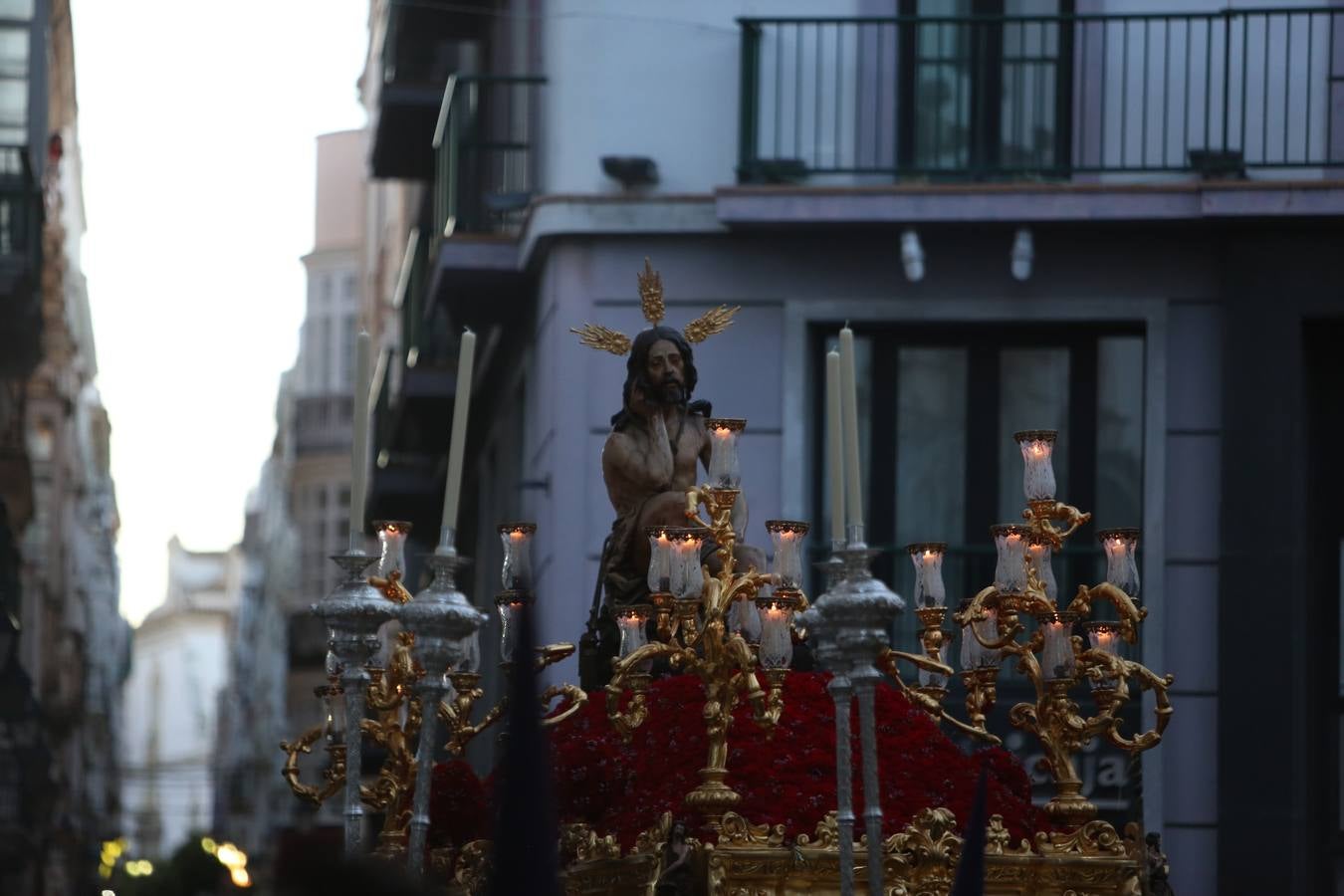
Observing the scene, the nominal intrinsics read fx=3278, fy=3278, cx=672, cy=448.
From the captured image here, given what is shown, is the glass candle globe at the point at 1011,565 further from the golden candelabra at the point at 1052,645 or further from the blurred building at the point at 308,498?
the blurred building at the point at 308,498

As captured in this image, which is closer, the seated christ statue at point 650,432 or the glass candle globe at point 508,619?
the glass candle globe at point 508,619

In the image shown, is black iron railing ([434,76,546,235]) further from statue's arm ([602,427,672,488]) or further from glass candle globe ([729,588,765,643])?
glass candle globe ([729,588,765,643])

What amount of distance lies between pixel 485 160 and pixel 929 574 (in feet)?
38.2

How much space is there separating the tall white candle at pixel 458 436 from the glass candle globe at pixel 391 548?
136 cm

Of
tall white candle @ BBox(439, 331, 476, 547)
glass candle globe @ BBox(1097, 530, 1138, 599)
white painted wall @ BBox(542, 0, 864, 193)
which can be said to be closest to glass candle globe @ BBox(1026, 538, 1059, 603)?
glass candle globe @ BBox(1097, 530, 1138, 599)

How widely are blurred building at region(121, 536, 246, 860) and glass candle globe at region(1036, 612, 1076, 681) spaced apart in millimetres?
87467

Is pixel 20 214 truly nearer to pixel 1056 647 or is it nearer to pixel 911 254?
pixel 911 254

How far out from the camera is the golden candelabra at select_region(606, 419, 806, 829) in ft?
28.2

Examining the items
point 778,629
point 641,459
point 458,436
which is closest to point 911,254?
point 641,459

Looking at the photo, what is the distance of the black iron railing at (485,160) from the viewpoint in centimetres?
1883

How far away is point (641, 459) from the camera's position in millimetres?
11172

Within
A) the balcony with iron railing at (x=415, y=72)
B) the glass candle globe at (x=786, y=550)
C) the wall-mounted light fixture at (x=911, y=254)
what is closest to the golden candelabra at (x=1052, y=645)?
the glass candle globe at (x=786, y=550)

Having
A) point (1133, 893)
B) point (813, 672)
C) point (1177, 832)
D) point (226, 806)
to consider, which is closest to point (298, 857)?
point (1133, 893)

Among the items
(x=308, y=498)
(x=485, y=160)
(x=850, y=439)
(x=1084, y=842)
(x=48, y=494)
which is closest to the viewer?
(x=850, y=439)
